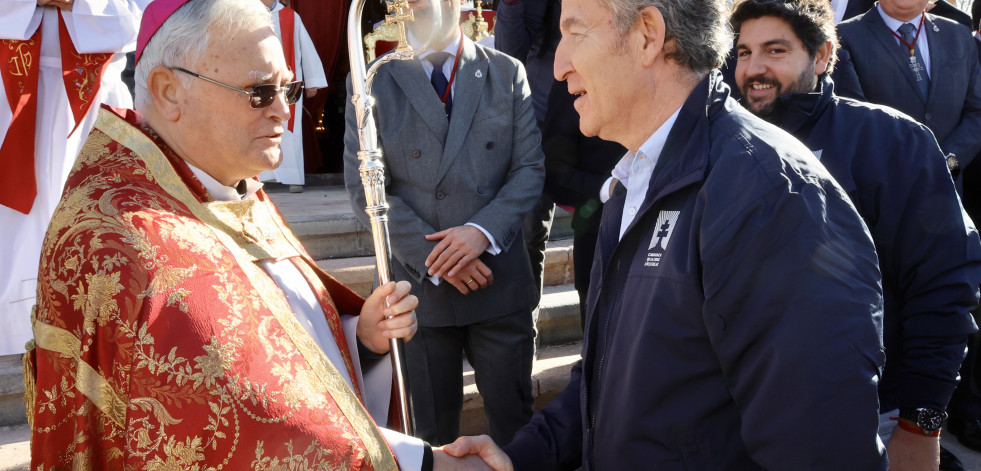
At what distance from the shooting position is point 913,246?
2545mm

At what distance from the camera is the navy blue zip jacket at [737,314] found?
152 centimetres

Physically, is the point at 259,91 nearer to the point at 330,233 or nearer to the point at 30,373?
the point at 30,373

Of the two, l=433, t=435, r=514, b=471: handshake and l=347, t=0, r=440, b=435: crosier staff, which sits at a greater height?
l=347, t=0, r=440, b=435: crosier staff

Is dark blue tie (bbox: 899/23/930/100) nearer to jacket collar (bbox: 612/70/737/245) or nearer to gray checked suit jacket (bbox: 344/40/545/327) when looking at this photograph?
gray checked suit jacket (bbox: 344/40/545/327)

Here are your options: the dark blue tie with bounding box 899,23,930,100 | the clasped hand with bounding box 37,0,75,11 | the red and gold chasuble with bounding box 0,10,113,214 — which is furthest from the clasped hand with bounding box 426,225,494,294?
the dark blue tie with bounding box 899,23,930,100

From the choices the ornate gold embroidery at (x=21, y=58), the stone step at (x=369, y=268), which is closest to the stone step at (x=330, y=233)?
the stone step at (x=369, y=268)

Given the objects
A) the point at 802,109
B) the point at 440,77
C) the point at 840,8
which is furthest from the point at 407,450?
the point at 840,8

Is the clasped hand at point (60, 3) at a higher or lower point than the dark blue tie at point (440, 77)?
higher

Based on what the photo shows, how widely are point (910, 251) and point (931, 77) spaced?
8.13 feet

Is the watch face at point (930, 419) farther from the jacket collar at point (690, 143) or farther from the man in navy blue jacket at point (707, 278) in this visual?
the jacket collar at point (690, 143)

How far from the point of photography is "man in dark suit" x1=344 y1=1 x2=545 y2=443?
348cm

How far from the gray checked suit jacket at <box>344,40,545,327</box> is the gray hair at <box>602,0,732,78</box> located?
167cm

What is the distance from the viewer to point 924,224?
8.29 ft

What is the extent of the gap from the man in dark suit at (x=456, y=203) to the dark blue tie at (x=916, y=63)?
2270mm
